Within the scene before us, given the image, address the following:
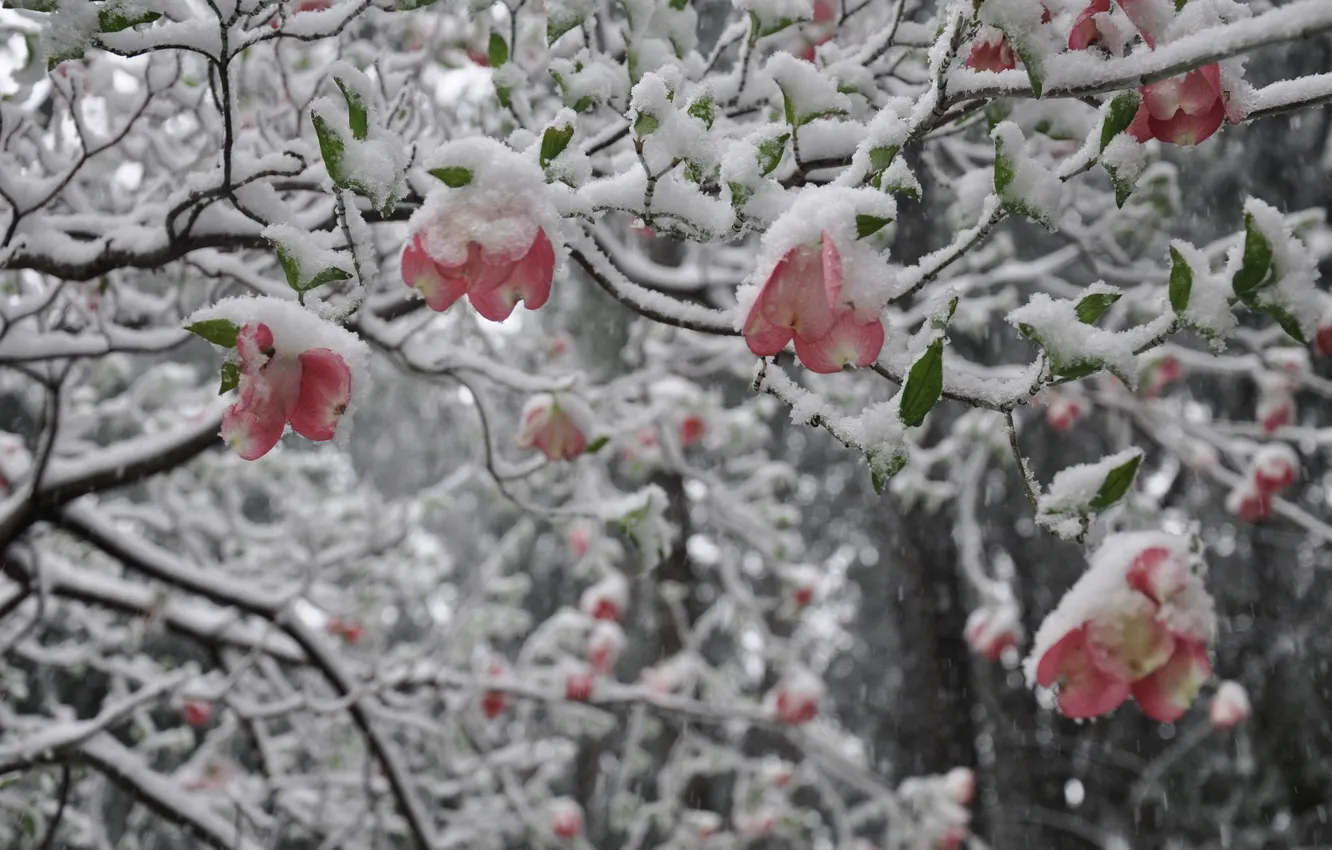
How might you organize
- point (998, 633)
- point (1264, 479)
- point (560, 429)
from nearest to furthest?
1. point (560, 429)
2. point (1264, 479)
3. point (998, 633)

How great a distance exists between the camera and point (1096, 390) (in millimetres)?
3205

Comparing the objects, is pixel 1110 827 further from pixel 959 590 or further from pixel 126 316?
pixel 126 316

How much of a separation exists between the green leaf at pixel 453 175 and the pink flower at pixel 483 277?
0.05 m

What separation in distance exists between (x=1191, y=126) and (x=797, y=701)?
2.56 m

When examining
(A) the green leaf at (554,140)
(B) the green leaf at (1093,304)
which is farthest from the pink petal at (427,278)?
(B) the green leaf at (1093,304)

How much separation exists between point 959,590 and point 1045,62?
5.11 metres

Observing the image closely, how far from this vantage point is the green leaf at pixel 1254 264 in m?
0.67

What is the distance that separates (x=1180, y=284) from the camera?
72cm

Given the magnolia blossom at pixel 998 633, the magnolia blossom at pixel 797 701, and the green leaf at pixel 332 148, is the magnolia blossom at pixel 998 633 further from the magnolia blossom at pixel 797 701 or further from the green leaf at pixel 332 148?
the green leaf at pixel 332 148

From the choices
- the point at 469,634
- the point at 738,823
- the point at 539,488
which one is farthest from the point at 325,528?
the point at 738,823

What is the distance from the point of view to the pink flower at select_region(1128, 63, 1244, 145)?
2.47 ft

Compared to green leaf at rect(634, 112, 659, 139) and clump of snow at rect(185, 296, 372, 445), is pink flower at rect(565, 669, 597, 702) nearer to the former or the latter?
clump of snow at rect(185, 296, 372, 445)

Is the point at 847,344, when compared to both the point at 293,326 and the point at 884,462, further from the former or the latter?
the point at 293,326

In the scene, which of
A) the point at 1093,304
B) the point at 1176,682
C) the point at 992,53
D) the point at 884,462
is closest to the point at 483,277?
the point at 884,462
